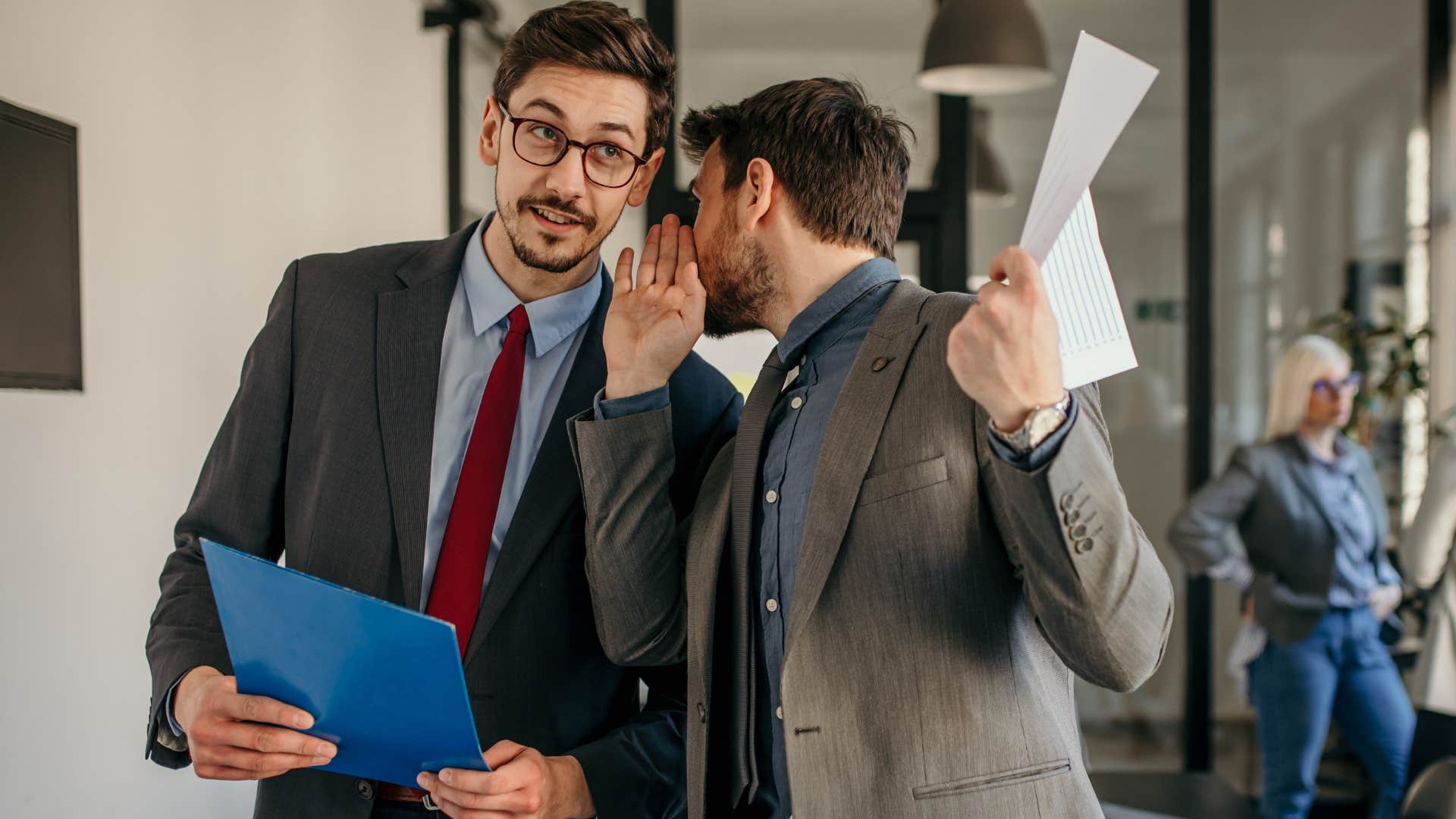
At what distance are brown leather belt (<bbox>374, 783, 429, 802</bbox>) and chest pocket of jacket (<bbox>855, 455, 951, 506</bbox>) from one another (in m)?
0.73

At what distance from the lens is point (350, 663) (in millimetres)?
1143

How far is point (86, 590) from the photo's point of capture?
7.66ft

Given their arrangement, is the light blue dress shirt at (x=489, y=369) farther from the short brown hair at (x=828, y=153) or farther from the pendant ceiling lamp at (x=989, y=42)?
the pendant ceiling lamp at (x=989, y=42)

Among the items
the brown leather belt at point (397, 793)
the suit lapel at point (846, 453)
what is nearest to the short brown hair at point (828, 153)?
the suit lapel at point (846, 453)

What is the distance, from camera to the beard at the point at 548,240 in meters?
1.60

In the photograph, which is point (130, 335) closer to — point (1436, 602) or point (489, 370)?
point (489, 370)

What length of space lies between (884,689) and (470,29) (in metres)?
4.24

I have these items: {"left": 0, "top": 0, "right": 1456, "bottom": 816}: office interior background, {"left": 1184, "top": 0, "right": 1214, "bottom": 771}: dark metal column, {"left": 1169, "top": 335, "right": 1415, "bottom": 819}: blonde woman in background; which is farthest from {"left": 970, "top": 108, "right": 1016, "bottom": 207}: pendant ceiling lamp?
{"left": 1169, "top": 335, "right": 1415, "bottom": 819}: blonde woman in background

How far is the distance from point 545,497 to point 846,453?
0.47 m

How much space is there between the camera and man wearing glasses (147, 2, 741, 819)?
1.52m

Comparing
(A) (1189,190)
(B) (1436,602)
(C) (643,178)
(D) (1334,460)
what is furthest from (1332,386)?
(C) (643,178)

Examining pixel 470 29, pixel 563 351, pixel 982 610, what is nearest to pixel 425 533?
pixel 563 351

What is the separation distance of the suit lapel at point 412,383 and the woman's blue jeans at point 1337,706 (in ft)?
11.1

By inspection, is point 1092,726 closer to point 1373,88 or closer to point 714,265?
point 1373,88
